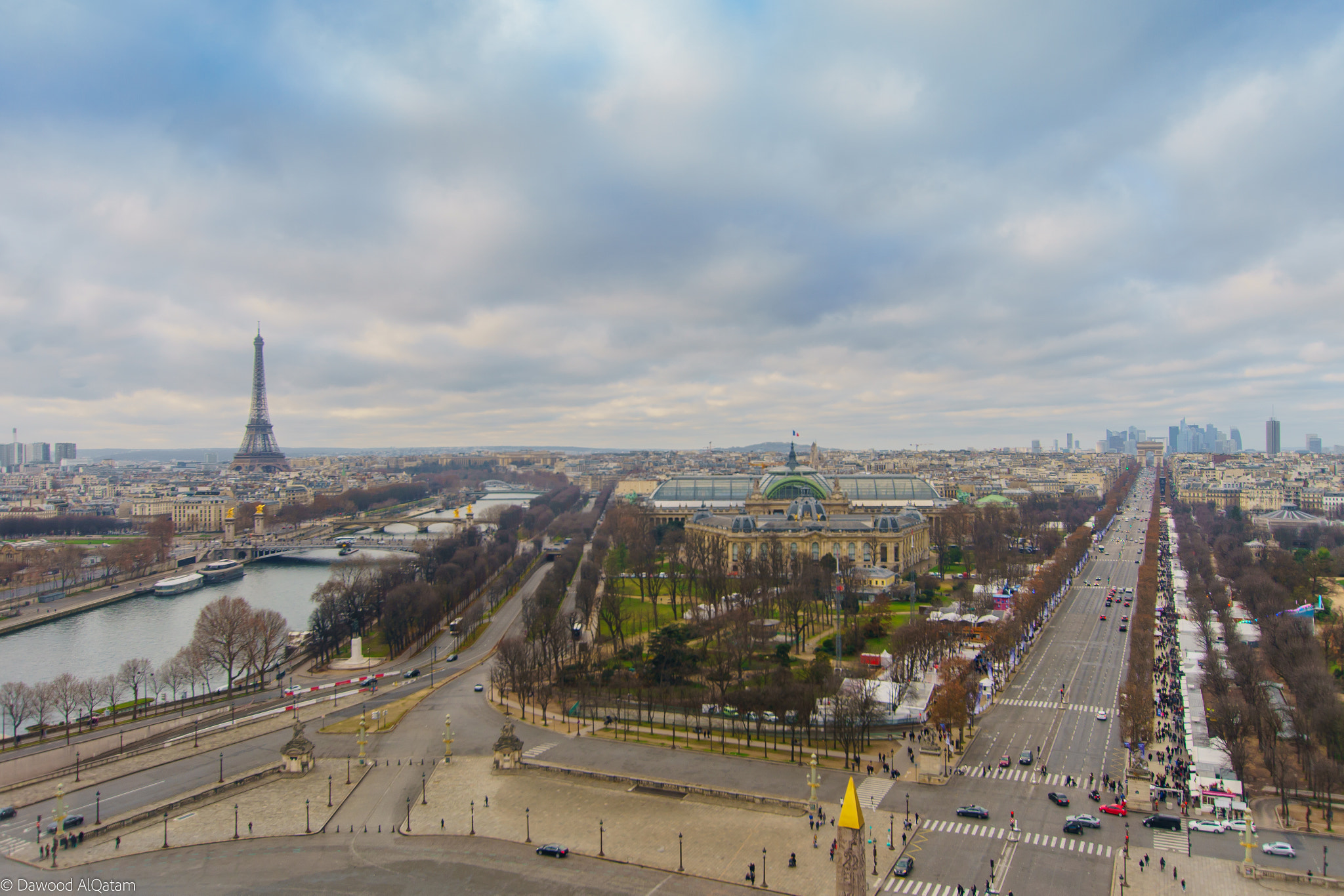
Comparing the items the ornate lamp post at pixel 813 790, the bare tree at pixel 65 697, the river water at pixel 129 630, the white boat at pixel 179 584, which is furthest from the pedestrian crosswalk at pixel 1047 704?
the white boat at pixel 179 584

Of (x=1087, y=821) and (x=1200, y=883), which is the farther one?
(x=1087, y=821)

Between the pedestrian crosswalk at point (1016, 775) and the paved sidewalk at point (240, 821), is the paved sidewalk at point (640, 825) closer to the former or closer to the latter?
the paved sidewalk at point (240, 821)

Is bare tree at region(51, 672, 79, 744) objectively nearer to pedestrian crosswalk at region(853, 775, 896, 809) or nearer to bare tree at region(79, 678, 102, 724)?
bare tree at region(79, 678, 102, 724)

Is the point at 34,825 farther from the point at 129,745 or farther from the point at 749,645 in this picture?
the point at 749,645

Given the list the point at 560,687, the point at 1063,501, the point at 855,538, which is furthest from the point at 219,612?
the point at 1063,501

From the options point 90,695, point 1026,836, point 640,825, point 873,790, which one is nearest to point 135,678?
point 90,695

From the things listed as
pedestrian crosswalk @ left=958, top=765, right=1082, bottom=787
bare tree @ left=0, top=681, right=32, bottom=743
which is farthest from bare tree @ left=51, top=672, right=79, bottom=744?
pedestrian crosswalk @ left=958, top=765, right=1082, bottom=787

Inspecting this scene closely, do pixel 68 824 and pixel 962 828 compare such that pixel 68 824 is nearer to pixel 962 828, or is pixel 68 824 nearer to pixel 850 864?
pixel 850 864
